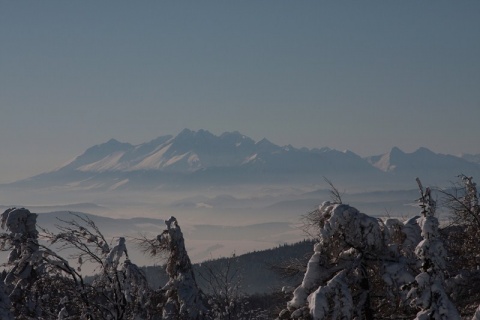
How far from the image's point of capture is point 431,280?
40.0ft

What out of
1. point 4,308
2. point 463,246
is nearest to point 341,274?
point 463,246

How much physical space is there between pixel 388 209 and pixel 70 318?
746cm

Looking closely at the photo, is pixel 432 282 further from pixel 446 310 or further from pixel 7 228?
pixel 7 228

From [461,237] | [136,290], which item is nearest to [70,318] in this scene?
[136,290]

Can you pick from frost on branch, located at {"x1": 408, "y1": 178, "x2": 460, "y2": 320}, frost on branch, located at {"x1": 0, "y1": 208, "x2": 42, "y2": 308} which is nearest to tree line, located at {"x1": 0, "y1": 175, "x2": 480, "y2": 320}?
frost on branch, located at {"x1": 408, "y1": 178, "x2": 460, "y2": 320}

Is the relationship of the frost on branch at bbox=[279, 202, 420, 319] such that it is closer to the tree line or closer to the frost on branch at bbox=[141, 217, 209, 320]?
the tree line

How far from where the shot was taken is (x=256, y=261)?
196125 millimetres

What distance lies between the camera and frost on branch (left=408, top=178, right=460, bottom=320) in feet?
39.4

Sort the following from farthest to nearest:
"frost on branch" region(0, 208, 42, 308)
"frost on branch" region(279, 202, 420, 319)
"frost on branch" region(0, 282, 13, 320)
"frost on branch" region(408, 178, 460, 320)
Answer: "frost on branch" region(0, 208, 42, 308), "frost on branch" region(0, 282, 13, 320), "frost on branch" region(279, 202, 420, 319), "frost on branch" region(408, 178, 460, 320)

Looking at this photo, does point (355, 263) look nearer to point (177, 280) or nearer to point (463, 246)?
point (463, 246)

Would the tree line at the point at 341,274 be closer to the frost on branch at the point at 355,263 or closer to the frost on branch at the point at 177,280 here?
the frost on branch at the point at 355,263

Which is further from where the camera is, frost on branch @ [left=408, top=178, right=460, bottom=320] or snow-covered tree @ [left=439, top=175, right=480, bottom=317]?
snow-covered tree @ [left=439, top=175, right=480, bottom=317]

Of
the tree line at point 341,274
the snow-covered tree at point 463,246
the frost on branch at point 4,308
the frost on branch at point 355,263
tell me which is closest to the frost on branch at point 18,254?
the frost on branch at point 4,308

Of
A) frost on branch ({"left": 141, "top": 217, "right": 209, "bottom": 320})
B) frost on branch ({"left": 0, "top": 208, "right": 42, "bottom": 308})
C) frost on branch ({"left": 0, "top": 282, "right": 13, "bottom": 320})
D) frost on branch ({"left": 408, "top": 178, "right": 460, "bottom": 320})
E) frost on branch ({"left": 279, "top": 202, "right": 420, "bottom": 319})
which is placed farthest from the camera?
frost on branch ({"left": 141, "top": 217, "right": 209, "bottom": 320})
